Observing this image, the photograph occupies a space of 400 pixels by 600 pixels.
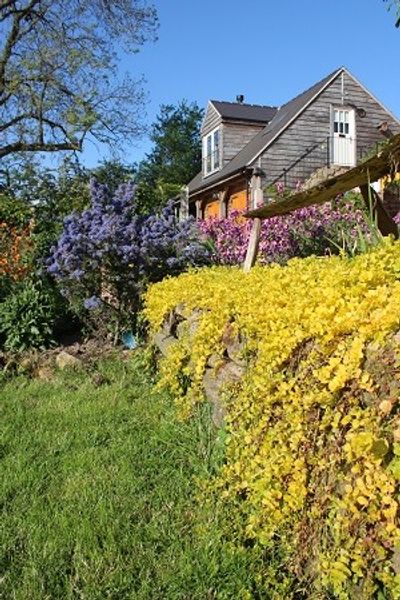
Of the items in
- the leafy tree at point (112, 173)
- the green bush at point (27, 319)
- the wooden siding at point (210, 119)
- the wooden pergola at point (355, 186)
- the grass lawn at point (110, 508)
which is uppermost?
the wooden siding at point (210, 119)

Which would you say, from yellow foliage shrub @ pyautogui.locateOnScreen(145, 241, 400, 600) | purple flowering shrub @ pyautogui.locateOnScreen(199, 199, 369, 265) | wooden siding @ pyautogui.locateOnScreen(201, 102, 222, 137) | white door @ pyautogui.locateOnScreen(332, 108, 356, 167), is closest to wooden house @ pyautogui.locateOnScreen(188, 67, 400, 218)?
white door @ pyautogui.locateOnScreen(332, 108, 356, 167)

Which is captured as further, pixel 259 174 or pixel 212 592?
pixel 259 174

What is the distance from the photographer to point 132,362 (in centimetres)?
589

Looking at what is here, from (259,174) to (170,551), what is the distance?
62.9 ft

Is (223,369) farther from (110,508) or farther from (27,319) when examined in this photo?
(27,319)

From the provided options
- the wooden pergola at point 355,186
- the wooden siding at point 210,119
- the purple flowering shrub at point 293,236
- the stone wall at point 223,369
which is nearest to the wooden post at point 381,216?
the wooden pergola at point 355,186

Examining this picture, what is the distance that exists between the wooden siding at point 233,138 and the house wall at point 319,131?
328cm

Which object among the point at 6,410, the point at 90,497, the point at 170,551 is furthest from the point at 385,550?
the point at 6,410

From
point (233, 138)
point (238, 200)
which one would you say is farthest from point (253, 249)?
point (233, 138)

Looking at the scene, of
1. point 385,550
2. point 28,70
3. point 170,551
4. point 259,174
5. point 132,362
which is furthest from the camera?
point 259,174

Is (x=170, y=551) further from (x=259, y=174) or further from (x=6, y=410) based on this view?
(x=259, y=174)

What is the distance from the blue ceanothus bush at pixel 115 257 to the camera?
671cm

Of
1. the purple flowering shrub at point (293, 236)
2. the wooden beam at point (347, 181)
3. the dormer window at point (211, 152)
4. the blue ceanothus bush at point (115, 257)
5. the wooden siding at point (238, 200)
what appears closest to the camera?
the wooden beam at point (347, 181)

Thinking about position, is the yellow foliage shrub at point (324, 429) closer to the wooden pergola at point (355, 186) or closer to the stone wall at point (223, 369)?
the stone wall at point (223, 369)
